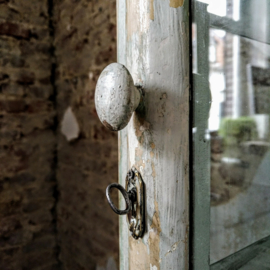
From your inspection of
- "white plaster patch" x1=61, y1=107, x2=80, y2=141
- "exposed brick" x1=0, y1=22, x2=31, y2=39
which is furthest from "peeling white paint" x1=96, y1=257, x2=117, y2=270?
"exposed brick" x1=0, y1=22, x2=31, y2=39

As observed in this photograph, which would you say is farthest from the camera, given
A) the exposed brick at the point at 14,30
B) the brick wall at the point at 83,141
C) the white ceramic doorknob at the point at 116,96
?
the exposed brick at the point at 14,30

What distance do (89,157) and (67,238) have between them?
761 mm

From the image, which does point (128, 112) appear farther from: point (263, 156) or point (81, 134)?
point (81, 134)

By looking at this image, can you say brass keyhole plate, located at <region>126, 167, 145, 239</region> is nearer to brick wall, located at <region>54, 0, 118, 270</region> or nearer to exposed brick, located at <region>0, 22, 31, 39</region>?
brick wall, located at <region>54, 0, 118, 270</region>

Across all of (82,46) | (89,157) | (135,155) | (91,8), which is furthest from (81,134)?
(135,155)

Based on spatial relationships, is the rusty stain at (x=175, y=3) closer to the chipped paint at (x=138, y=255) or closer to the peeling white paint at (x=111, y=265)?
the chipped paint at (x=138, y=255)

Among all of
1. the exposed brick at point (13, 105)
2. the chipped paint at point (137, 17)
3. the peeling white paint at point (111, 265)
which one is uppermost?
the chipped paint at point (137, 17)

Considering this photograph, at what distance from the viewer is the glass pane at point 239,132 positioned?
1.47 feet

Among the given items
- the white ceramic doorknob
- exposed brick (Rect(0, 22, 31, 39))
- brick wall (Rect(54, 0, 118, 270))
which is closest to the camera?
the white ceramic doorknob

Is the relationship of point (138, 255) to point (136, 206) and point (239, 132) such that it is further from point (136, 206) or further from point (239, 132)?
point (239, 132)

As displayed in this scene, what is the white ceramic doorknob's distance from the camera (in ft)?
1.23

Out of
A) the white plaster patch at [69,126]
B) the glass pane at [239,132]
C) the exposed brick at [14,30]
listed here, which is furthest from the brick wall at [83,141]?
the glass pane at [239,132]

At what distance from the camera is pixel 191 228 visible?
43 cm

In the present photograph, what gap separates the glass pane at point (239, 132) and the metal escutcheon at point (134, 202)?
130mm
